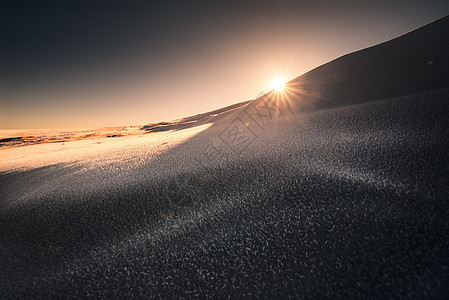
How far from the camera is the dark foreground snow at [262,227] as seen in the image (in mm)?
590

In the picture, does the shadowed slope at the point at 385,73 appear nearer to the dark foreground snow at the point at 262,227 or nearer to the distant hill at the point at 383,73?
the distant hill at the point at 383,73

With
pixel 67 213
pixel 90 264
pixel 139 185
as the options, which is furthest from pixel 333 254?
pixel 67 213

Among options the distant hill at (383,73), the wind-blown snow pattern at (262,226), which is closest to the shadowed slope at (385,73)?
the distant hill at (383,73)

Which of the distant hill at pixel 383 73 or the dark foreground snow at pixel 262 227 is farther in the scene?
the distant hill at pixel 383 73

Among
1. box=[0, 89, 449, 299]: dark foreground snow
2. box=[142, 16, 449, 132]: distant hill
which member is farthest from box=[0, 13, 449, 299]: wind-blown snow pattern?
box=[142, 16, 449, 132]: distant hill

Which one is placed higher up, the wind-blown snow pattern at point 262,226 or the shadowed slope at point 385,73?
the shadowed slope at point 385,73

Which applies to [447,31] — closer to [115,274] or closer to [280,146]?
[280,146]

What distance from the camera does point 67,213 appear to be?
1137 mm

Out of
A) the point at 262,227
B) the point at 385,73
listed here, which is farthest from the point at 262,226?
the point at 385,73

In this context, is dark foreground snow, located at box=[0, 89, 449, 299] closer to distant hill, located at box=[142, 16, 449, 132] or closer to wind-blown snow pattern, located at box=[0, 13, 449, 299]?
wind-blown snow pattern, located at box=[0, 13, 449, 299]

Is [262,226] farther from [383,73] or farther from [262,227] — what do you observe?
[383,73]

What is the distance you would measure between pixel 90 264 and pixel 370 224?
1.15 metres

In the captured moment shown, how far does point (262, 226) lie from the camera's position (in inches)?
31.8

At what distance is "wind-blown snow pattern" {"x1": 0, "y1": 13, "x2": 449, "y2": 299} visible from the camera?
59cm
